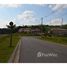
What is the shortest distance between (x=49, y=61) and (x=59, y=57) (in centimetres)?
54

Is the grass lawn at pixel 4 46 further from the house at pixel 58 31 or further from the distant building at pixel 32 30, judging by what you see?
the house at pixel 58 31

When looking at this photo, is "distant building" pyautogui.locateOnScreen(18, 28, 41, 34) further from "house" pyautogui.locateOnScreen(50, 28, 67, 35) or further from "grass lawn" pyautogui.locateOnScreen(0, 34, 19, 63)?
"house" pyautogui.locateOnScreen(50, 28, 67, 35)

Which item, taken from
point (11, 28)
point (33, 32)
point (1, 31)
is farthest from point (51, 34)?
point (1, 31)

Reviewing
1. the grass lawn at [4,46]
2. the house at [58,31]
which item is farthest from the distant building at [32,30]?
the house at [58,31]

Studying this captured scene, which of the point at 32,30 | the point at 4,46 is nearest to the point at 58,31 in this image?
the point at 32,30

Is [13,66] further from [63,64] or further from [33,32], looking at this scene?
[33,32]

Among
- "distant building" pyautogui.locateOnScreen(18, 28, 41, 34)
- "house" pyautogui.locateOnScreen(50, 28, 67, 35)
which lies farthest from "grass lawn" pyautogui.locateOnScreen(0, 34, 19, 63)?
"house" pyautogui.locateOnScreen(50, 28, 67, 35)

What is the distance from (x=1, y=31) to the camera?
7117 mm

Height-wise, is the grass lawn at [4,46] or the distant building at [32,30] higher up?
the distant building at [32,30]

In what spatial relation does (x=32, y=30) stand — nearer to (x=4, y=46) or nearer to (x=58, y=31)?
(x=58, y=31)

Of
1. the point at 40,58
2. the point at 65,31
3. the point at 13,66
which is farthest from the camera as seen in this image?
the point at 65,31

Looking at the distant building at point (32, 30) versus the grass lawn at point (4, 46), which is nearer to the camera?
the distant building at point (32, 30)

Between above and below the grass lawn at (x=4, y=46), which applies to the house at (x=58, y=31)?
above

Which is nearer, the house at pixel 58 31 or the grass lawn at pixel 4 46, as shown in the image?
the house at pixel 58 31
